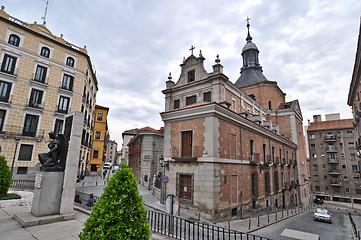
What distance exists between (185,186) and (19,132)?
20.8 m

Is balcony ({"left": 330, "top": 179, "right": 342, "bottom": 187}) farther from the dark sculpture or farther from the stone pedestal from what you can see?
the dark sculpture

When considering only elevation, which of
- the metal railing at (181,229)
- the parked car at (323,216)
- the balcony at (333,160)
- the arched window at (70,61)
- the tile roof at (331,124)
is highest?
the arched window at (70,61)

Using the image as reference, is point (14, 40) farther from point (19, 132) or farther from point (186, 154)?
point (186, 154)

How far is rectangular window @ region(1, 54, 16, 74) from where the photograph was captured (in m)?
21.5

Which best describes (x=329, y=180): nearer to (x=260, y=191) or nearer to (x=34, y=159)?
(x=260, y=191)

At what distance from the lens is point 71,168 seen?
876 cm

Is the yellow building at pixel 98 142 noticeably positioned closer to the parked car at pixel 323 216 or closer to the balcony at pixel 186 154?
the balcony at pixel 186 154

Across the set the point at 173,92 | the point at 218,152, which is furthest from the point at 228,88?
the point at 218,152

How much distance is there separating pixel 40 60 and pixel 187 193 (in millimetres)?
24787

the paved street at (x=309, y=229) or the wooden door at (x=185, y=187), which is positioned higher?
the wooden door at (x=185, y=187)

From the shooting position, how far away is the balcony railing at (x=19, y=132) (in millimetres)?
20797

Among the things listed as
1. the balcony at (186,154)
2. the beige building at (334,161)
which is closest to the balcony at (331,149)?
the beige building at (334,161)

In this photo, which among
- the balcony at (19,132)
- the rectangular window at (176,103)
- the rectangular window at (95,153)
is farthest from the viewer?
the rectangular window at (95,153)

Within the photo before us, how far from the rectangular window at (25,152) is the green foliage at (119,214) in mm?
23284
